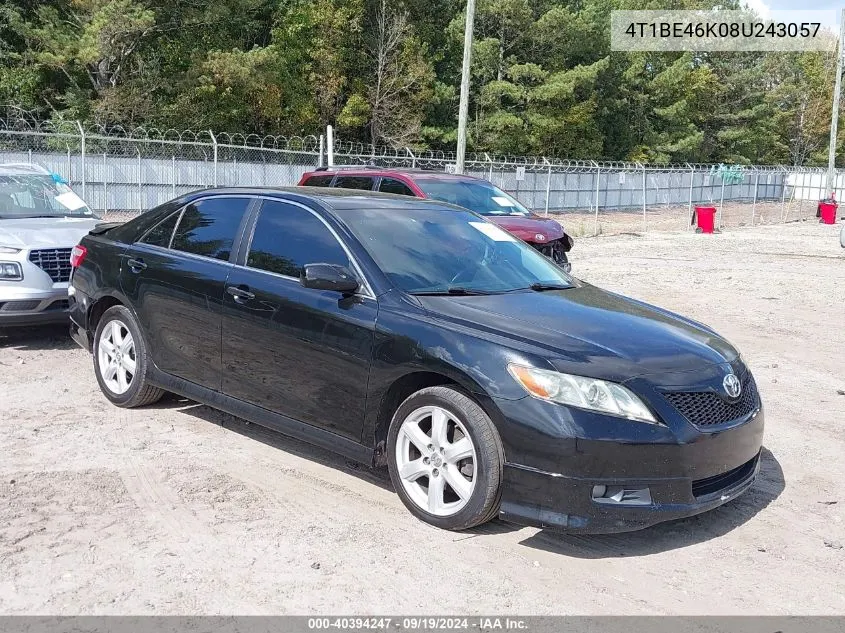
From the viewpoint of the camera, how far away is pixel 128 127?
1446 inches

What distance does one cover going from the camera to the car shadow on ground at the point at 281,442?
5.25 meters

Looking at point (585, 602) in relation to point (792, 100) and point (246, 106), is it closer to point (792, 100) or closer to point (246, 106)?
point (246, 106)

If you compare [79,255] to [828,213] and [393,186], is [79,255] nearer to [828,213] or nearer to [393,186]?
[393,186]

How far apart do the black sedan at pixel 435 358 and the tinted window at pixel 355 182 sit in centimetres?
679

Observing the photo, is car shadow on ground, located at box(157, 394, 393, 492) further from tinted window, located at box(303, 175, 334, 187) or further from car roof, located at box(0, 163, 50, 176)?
tinted window, located at box(303, 175, 334, 187)

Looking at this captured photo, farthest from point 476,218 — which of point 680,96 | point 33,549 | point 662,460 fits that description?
point 680,96

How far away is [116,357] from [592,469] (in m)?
3.72

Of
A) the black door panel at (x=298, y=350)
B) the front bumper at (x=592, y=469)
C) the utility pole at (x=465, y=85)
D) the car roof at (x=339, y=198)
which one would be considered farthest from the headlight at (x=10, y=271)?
the utility pole at (x=465, y=85)

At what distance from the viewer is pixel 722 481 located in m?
4.43

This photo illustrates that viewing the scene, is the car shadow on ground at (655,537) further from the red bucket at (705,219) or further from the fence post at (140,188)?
the red bucket at (705,219)

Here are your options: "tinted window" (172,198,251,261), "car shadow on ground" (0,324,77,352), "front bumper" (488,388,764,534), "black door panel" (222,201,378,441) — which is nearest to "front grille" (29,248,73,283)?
"car shadow on ground" (0,324,77,352)

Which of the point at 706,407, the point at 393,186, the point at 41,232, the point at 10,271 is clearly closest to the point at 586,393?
the point at 706,407

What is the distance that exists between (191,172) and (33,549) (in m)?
24.6

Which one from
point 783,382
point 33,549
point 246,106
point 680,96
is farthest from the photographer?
point 680,96
